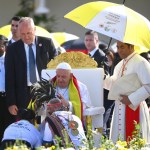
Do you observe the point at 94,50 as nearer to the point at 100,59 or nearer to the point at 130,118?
the point at 100,59

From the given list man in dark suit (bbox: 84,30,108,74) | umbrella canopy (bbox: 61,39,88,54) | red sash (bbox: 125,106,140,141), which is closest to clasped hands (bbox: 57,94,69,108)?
red sash (bbox: 125,106,140,141)

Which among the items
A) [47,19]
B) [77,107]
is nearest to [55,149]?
[77,107]

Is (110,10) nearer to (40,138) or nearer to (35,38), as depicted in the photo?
(35,38)

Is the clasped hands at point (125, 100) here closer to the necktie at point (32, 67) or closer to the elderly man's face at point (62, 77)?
the elderly man's face at point (62, 77)

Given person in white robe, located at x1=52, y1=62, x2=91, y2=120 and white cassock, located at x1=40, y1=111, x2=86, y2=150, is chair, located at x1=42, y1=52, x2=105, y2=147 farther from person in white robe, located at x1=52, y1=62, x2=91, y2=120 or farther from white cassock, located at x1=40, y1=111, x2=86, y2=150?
white cassock, located at x1=40, y1=111, x2=86, y2=150

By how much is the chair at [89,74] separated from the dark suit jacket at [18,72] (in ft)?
1.09

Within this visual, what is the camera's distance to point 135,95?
9.83 metres

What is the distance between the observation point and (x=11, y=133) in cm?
852

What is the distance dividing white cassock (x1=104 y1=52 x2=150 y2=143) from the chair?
0.14 meters

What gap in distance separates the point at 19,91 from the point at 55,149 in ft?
12.5

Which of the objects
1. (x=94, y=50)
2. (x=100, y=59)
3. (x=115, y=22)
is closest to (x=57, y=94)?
(x=115, y=22)

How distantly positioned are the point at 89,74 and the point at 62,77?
0.60 meters

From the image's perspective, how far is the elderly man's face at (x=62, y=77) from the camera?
32.3 ft

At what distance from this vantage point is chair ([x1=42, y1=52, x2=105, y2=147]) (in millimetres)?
10227
